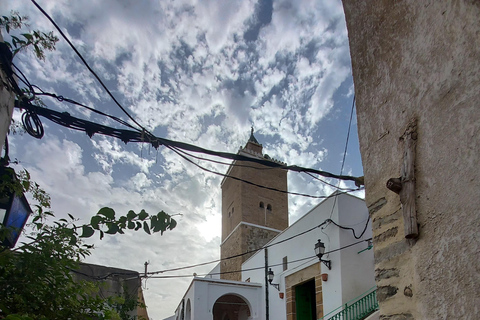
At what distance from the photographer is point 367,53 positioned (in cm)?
329

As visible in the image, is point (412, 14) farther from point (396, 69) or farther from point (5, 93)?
point (5, 93)

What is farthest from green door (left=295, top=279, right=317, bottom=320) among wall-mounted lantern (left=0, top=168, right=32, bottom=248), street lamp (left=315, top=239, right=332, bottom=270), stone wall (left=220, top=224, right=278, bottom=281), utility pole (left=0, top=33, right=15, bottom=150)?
utility pole (left=0, top=33, right=15, bottom=150)

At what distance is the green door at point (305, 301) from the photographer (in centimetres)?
1209

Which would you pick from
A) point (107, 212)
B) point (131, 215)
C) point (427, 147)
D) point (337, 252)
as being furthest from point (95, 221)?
point (337, 252)

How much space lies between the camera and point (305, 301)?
482 inches

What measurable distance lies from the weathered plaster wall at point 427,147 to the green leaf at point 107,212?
1.94 metres

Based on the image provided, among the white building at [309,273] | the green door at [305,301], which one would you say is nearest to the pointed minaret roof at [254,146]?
the white building at [309,273]

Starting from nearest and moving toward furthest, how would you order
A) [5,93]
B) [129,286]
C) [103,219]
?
1. [103,219]
2. [5,93]
3. [129,286]

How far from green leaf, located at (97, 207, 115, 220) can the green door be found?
10.7m

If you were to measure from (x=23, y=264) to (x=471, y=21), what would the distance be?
296 cm

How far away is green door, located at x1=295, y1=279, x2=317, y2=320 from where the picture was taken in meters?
12.1

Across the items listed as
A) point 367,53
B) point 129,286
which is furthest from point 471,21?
point 129,286

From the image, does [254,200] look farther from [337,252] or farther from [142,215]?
[142,215]

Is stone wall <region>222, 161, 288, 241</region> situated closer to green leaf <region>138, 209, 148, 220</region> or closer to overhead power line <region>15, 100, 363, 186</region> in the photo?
overhead power line <region>15, 100, 363, 186</region>
